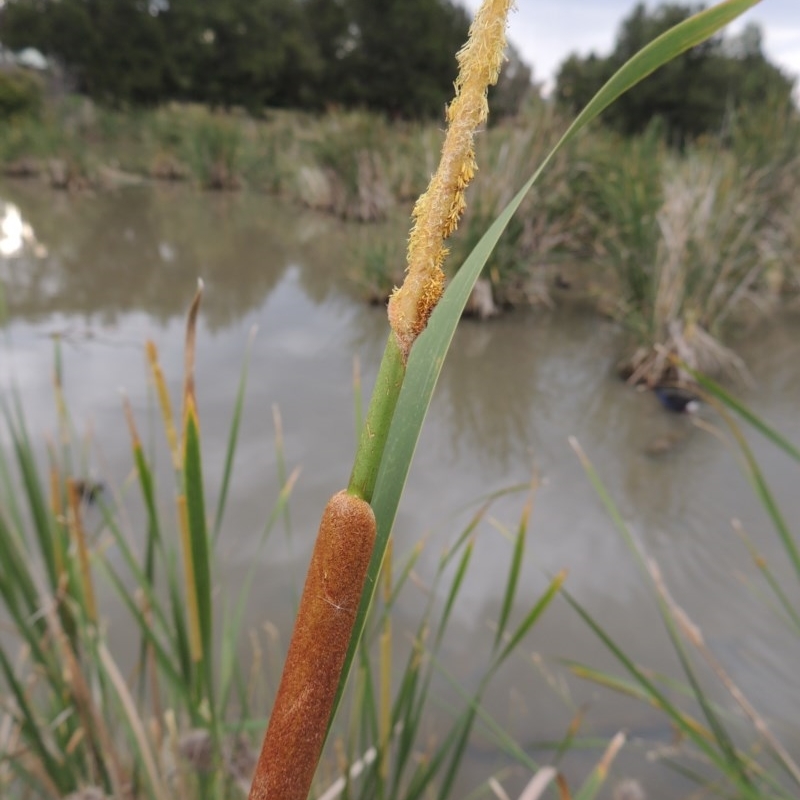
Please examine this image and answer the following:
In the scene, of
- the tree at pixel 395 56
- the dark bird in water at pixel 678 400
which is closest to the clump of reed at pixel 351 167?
the dark bird in water at pixel 678 400

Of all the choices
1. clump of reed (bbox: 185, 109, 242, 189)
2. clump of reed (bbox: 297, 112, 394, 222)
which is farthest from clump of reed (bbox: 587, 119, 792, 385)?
clump of reed (bbox: 185, 109, 242, 189)

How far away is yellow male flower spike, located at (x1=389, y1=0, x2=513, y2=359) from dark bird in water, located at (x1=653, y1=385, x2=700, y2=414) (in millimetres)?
2209

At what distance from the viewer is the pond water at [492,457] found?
1158 millimetres

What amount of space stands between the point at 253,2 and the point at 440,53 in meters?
5.58

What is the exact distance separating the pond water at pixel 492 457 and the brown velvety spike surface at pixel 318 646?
515 millimetres

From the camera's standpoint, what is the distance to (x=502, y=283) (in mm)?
3160

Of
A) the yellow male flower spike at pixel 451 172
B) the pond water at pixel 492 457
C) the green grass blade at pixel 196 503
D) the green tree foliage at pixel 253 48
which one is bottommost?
the pond water at pixel 492 457

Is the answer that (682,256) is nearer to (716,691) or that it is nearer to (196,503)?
(716,691)

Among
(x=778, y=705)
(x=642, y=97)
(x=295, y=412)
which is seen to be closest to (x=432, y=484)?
(x=295, y=412)

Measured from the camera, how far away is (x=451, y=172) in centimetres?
12

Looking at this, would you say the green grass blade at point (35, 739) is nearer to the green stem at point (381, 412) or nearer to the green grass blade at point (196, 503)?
the green grass blade at point (196, 503)

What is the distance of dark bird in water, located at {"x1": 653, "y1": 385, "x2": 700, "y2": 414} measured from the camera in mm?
2156

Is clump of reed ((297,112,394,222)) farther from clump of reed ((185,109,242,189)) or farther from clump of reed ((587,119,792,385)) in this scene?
clump of reed ((587,119,792,385))

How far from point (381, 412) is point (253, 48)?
21048 mm
